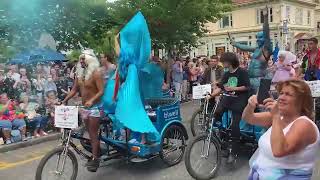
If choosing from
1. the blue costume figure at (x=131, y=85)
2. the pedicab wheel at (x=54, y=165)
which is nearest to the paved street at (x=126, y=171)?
the blue costume figure at (x=131, y=85)

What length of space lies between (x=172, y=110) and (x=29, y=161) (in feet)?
8.55

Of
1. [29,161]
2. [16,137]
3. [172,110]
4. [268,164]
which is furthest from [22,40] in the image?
[268,164]

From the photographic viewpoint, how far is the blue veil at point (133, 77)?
5914 mm

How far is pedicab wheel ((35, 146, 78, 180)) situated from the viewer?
16.9ft

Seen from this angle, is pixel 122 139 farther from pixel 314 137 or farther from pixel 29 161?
pixel 314 137

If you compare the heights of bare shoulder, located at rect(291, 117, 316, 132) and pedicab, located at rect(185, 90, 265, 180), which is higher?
bare shoulder, located at rect(291, 117, 316, 132)

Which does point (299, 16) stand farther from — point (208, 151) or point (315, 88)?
point (208, 151)

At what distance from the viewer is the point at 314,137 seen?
9.07ft

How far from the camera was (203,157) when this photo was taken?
575 centimetres

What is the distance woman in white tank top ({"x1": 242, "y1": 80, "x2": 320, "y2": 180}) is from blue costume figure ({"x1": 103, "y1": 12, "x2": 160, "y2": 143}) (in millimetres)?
3143

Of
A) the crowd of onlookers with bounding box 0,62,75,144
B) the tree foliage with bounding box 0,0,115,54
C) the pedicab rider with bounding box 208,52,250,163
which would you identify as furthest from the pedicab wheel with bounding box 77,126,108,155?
the tree foliage with bounding box 0,0,115,54

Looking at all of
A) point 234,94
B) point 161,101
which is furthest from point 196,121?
point 234,94

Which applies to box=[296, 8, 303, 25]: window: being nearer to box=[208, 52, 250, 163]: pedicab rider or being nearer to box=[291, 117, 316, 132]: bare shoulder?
box=[208, 52, 250, 163]: pedicab rider

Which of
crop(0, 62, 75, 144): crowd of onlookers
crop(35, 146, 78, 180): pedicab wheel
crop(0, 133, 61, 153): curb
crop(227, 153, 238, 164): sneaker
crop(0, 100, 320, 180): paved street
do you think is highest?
crop(0, 62, 75, 144): crowd of onlookers
